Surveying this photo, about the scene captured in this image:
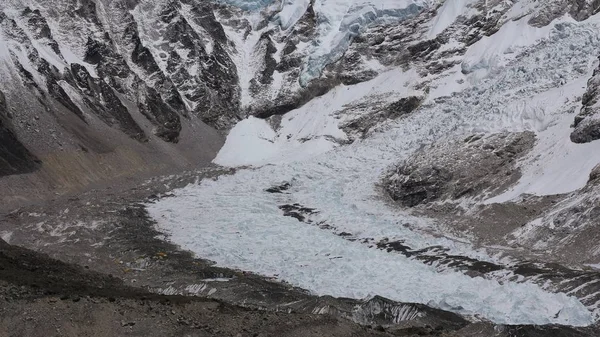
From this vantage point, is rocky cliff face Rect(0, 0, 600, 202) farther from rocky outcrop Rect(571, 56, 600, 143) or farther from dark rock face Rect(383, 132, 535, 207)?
dark rock face Rect(383, 132, 535, 207)

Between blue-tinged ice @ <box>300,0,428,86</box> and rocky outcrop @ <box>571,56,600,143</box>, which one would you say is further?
blue-tinged ice @ <box>300,0,428,86</box>

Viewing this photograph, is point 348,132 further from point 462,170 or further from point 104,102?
point 104,102

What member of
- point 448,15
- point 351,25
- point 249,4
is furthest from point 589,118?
point 249,4

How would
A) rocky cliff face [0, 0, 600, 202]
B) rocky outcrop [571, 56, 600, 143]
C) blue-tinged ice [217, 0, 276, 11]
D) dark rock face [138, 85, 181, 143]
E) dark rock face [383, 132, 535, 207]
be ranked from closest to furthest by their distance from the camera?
rocky outcrop [571, 56, 600, 143] < dark rock face [383, 132, 535, 207] < rocky cliff face [0, 0, 600, 202] < dark rock face [138, 85, 181, 143] < blue-tinged ice [217, 0, 276, 11]

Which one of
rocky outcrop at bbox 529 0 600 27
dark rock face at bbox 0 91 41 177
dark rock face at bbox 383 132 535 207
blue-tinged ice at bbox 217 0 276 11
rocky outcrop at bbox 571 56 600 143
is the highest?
blue-tinged ice at bbox 217 0 276 11

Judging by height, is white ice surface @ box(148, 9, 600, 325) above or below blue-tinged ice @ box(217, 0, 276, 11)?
below

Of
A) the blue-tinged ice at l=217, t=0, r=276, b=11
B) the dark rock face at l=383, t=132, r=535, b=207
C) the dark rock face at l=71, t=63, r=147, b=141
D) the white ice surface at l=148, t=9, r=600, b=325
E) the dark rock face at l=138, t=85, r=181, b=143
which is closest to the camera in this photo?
the white ice surface at l=148, t=9, r=600, b=325

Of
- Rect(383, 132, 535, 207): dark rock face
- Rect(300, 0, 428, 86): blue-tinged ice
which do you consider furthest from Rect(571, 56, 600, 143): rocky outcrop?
Rect(300, 0, 428, 86): blue-tinged ice

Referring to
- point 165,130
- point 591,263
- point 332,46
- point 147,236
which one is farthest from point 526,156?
point 332,46
